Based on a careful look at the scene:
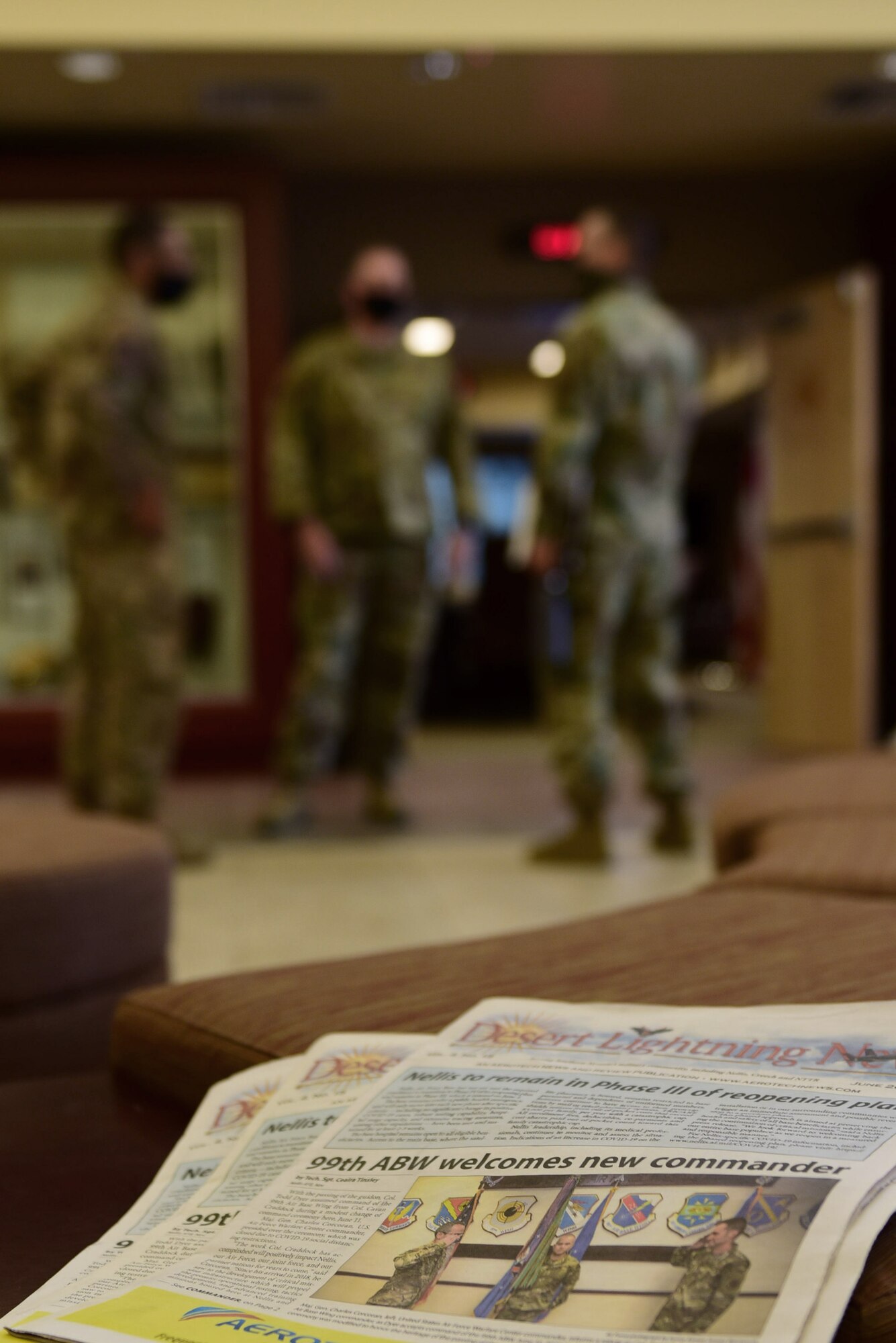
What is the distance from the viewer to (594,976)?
2.92 ft

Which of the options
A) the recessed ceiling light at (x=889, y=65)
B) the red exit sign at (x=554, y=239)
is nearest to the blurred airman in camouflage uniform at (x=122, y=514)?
the recessed ceiling light at (x=889, y=65)

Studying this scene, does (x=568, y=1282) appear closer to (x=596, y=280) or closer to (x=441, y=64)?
(x=596, y=280)

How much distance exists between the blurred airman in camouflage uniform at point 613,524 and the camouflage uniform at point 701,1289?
2.67 m

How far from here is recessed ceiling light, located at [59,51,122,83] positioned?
4.00m

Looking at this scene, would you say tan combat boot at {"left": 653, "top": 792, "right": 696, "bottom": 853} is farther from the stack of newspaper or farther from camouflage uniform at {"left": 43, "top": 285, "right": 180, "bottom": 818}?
the stack of newspaper

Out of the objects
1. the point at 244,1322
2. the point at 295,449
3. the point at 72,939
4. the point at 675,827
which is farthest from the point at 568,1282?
the point at 295,449

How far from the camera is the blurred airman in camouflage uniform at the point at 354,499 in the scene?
3598 mm

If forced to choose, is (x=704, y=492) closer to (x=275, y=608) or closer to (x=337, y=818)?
Result: (x=275, y=608)

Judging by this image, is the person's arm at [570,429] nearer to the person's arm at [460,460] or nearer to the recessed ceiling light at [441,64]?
the person's arm at [460,460]

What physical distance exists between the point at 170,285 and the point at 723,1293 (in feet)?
10.2

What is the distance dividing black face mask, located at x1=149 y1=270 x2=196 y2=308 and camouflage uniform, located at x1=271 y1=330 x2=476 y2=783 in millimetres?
451

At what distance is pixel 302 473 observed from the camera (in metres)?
3.60

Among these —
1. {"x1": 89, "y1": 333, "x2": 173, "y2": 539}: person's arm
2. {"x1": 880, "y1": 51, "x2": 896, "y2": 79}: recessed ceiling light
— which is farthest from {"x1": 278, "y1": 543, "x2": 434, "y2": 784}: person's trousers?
{"x1": 880, "y1": 51, "x2": 896, "y2": 79}: recessed ceiling light

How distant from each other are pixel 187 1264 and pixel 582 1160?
0.17 meters
